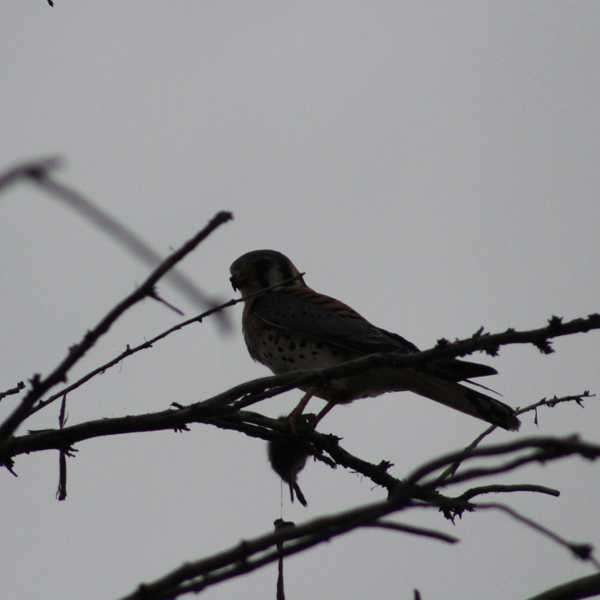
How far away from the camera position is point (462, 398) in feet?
18.1

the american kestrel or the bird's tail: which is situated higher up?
the american kestrel

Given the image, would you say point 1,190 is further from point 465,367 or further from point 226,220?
point 465,367

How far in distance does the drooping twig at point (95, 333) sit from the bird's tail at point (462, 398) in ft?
11.7

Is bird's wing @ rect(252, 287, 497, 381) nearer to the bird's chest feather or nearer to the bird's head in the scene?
the bird's chest feather

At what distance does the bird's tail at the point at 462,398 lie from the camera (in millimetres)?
5133

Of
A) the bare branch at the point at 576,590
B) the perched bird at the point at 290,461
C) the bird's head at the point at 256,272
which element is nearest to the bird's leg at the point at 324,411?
the perched bird at the point at 290,461

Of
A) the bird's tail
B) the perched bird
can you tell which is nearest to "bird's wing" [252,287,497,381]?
the bird's tail

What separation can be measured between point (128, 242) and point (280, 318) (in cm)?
559

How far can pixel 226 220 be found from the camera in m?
1.57

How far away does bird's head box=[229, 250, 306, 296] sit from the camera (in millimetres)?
7555

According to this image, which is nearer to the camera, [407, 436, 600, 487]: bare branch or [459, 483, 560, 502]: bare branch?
[407, 436, 600, 487]: bare branch

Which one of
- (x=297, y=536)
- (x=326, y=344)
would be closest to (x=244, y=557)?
(x=297, y=536)

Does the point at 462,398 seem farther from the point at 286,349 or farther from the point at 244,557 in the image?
the point at 244,557

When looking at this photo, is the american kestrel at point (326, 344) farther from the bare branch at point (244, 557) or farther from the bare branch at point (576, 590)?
the bare branch at point (244, 557)
